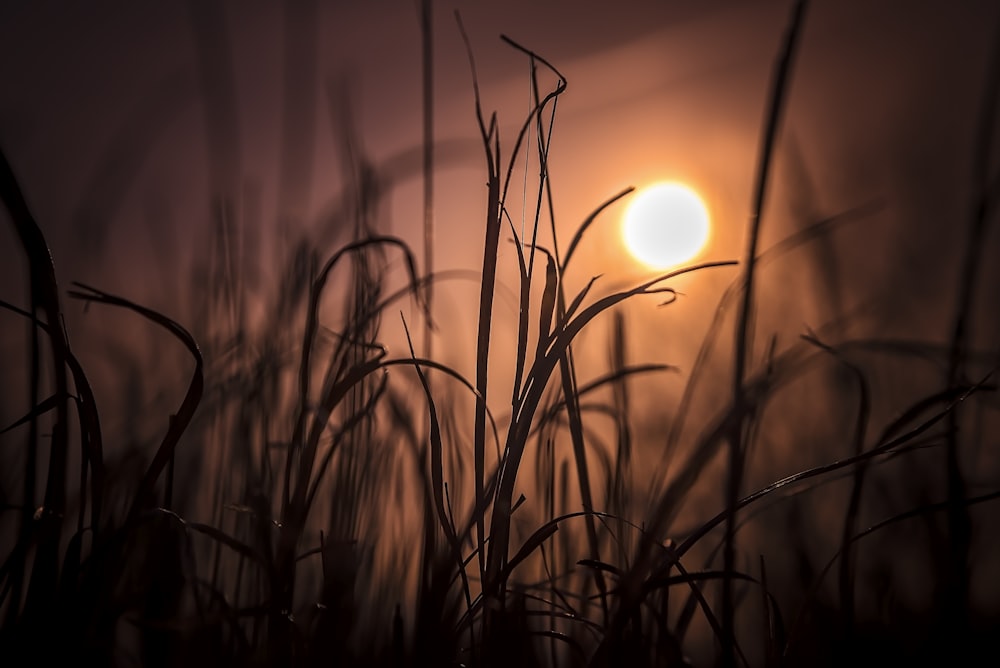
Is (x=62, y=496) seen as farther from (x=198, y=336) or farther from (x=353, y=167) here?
(x=198, y=336)

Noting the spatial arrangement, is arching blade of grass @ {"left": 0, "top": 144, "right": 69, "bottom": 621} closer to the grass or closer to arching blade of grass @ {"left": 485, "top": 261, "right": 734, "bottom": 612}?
the grass

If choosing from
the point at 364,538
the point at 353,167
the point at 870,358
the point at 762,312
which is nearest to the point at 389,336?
the point at 353,167

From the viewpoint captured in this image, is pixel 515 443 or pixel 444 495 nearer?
pixel 515 443

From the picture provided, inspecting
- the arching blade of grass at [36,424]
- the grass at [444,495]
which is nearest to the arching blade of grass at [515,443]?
the grass at [444,495]

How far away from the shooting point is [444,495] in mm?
610

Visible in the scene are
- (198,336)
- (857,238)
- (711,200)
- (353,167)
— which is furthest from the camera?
(857,238)

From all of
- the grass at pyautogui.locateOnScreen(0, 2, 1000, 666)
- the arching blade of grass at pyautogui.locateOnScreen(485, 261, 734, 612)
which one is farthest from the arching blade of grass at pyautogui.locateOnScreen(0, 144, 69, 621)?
the arching blade of grass at pyautogui.locateOnScreen(485, 261, 734, 612)

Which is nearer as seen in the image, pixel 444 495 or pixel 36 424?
pixel 36 424

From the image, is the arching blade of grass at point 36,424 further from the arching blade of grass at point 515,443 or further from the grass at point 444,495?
the arching blade of grass at point 515,443

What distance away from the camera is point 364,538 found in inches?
25.4

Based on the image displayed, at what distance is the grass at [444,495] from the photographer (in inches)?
16.2

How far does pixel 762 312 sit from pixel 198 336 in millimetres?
854

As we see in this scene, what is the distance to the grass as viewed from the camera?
1.35ft

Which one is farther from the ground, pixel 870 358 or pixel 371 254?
pixel 870 358
